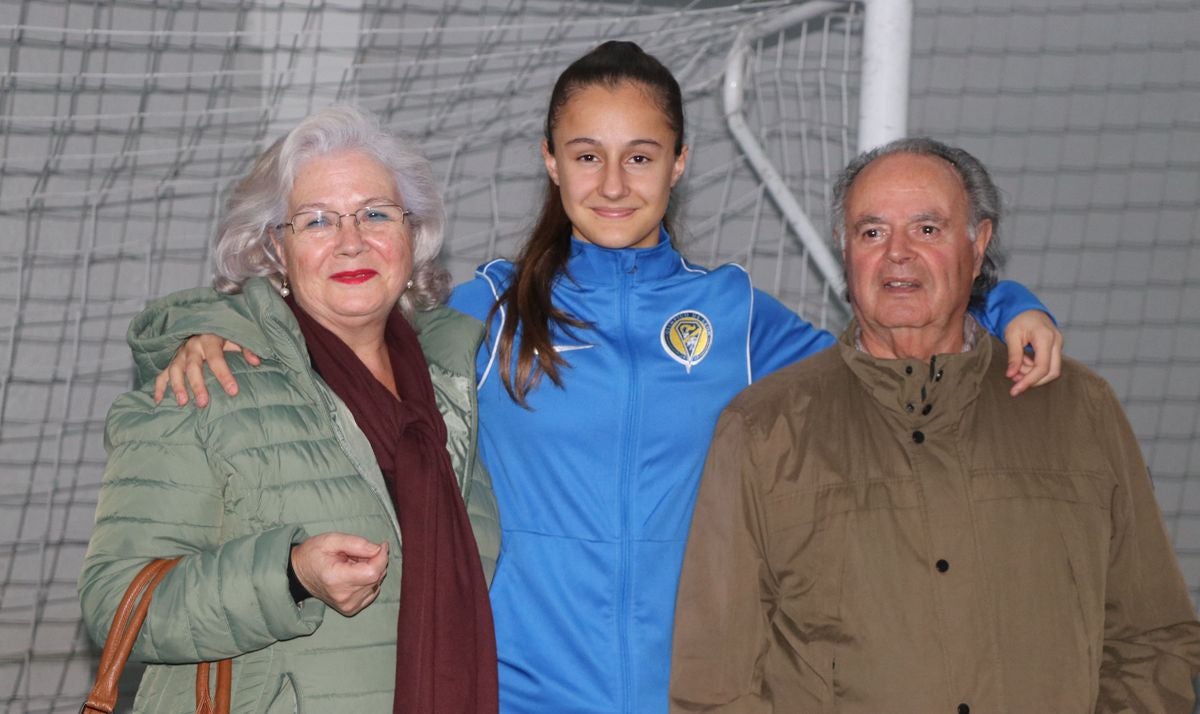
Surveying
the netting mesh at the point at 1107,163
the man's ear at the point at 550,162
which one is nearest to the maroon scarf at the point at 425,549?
the man's ear at the point at 550,162

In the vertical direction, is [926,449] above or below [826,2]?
Result: below

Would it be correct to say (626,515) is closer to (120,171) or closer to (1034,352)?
(1034,352)

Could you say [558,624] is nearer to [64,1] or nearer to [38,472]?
[38,472]

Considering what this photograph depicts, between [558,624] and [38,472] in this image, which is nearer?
[558,624]

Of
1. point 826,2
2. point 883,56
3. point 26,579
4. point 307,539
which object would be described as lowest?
point 26,579

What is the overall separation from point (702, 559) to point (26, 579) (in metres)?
4.21

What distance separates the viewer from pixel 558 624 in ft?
6.59

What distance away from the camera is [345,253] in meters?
1.94

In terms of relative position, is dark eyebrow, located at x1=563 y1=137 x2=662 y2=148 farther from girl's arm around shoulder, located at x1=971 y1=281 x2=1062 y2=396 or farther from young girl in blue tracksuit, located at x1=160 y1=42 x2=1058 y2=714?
girl's arm around shoulder, located at x1=971 y1=281 x2=1062 y2=396

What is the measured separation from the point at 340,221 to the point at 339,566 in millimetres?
610

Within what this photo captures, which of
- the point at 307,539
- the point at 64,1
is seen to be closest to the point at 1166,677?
the point at 307,539

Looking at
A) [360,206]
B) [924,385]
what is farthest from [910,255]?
[360,206]

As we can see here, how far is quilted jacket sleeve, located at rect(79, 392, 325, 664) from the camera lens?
5.29 ft

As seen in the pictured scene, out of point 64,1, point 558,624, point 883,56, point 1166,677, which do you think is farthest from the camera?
point 64,1
